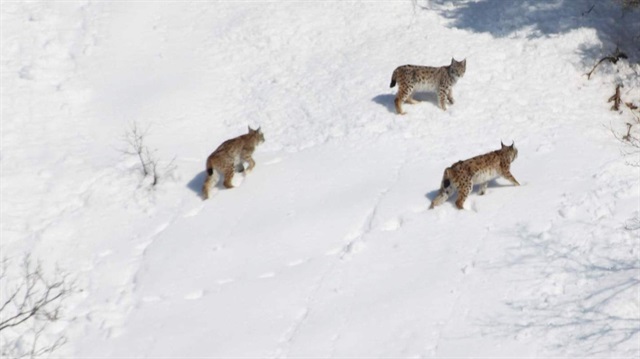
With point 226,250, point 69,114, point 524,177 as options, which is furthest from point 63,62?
point 524,177

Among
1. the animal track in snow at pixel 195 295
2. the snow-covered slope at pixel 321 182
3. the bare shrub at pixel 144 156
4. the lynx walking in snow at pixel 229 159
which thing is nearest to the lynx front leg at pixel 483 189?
the snow-covered slope at pixel 321 182

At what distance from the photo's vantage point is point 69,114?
18.0 meters

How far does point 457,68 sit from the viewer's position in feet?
54.5

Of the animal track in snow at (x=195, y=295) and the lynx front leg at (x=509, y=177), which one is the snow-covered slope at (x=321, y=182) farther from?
the lynx front leg at (x=509, y=177)

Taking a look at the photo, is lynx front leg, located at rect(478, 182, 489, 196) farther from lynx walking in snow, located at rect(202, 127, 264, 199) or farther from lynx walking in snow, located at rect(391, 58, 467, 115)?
lynx walking in snow, located at rect(202, 127, 264, 199)

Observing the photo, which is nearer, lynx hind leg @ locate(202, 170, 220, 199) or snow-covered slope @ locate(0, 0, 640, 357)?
snow-covered slope @ locate(0, 0, 640, 357)

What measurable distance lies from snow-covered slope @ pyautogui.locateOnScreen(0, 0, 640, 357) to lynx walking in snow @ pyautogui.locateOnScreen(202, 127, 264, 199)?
1.10 feet

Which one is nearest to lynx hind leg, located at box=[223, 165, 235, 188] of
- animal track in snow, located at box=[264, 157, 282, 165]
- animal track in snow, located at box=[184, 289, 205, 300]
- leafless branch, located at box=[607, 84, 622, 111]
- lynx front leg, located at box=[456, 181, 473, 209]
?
animal track in snow, located at box=[264, 157, 282, 165]

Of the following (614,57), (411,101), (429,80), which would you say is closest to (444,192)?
(429,80)

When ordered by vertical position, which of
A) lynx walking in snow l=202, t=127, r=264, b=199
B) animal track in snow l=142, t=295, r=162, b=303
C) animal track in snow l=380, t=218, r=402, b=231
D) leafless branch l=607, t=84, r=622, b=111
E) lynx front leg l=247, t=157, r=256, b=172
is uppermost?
lynx walking in snow l=202, t=127, r=264, b=199

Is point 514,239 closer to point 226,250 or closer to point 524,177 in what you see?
point 524,177

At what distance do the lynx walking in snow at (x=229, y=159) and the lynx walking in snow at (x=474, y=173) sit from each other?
377 cm

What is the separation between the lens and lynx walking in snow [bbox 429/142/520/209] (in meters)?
13.7

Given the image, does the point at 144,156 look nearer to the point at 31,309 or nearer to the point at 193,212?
the point at 193,212
